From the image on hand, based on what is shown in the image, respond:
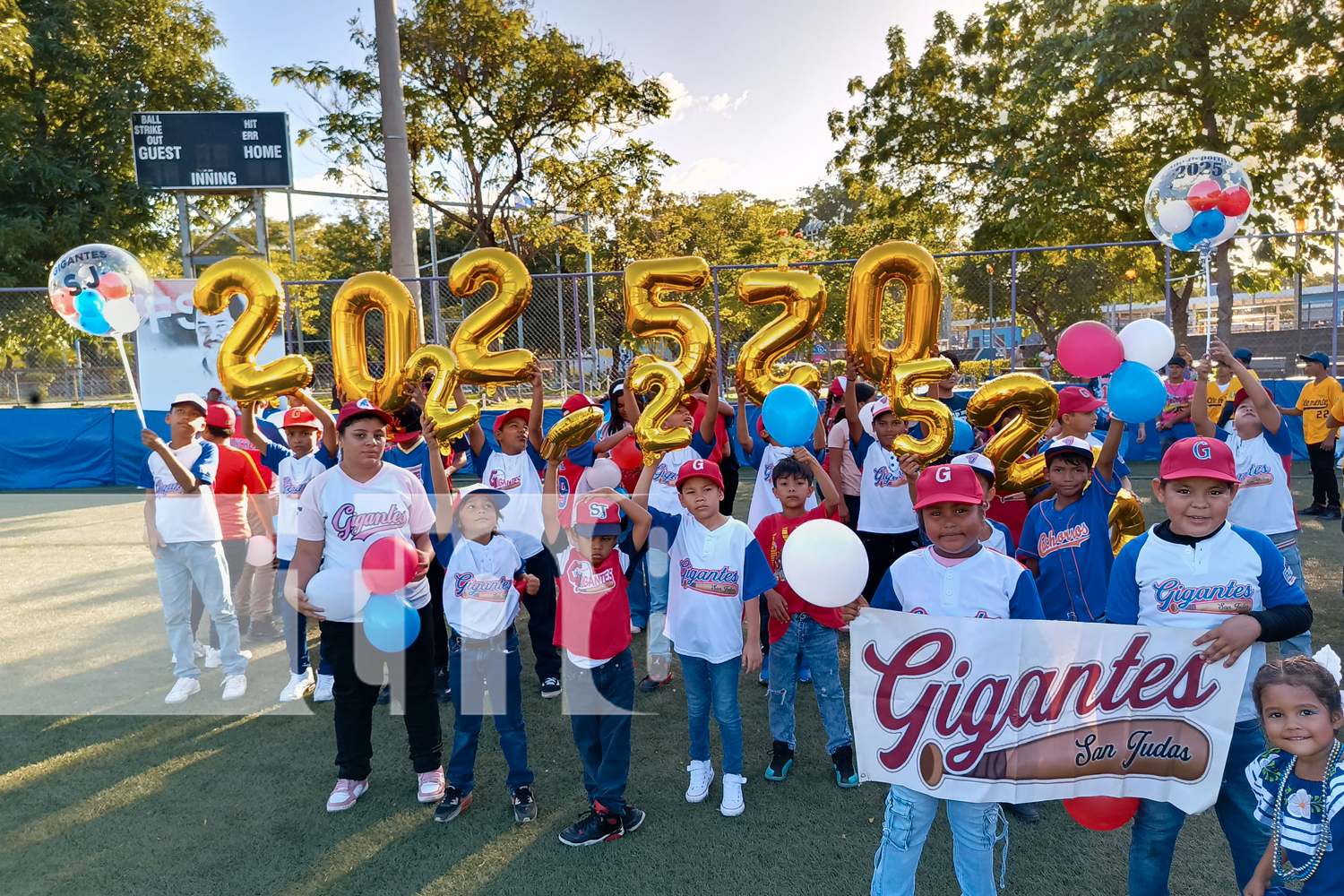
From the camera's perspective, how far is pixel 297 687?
505 centimetres

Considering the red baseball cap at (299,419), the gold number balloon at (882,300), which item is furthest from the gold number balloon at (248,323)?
the gold number balloon at (882,300)

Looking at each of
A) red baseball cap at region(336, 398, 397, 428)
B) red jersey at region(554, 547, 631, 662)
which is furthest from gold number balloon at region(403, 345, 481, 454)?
red jersey at region(554, 547, 631, 662)

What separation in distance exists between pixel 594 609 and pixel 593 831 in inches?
36.3

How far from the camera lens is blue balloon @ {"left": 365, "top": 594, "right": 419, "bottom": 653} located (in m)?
3.54

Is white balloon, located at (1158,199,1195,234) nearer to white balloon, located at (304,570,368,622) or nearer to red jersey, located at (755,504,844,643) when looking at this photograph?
red jersey, located at (755,504,844,643)

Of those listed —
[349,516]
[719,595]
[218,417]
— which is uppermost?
[218,417]

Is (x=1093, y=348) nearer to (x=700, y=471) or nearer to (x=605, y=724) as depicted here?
(x=700, y=471)

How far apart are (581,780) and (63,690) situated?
144 inches

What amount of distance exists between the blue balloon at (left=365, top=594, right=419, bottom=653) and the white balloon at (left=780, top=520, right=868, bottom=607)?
1774 mm

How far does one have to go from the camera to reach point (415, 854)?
336 centimetres

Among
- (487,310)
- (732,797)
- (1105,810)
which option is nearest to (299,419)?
(487,310)

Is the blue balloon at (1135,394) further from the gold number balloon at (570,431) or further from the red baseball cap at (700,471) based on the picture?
the gold number balloon at (570,431)

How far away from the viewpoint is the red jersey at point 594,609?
3.52 m

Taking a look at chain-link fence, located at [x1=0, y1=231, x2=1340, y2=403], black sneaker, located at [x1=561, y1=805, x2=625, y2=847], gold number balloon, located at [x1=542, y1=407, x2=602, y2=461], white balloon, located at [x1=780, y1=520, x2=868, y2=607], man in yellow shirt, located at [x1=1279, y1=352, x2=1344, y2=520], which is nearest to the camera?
white balloon, located at [x1=780, y1=520, x2=868, y2=607]
